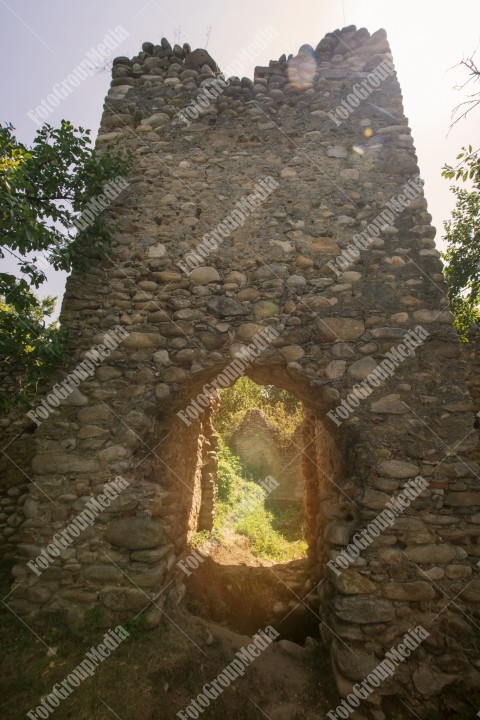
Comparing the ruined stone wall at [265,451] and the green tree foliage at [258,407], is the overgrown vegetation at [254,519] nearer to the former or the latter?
the ruined stone wall at [265,451]

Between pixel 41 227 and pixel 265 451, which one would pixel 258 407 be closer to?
pixel 265 451

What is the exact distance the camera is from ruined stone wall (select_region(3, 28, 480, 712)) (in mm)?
2928

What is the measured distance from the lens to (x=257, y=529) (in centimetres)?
730

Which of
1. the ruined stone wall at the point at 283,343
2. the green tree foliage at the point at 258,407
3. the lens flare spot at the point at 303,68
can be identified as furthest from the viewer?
the green tree foliage at the point at 258,407

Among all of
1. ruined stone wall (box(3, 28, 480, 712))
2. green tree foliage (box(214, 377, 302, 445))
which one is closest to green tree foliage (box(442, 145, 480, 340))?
ruined stone wall (box(3, 28, 480, 712))

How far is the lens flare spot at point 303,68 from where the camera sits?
14.5ft

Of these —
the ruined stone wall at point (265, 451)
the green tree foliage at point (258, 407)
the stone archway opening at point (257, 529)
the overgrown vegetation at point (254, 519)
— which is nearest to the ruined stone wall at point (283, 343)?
the stone archway opening at point (257, 529)

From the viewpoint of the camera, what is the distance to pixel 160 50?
473 cm

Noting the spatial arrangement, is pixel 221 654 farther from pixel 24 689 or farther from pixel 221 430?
pixel 221 430

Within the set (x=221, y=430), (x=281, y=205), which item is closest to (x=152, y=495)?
(x=281, y=205)

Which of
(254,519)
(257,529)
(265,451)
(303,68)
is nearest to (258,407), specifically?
(265,451)

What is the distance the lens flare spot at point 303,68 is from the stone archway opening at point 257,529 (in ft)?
12.4

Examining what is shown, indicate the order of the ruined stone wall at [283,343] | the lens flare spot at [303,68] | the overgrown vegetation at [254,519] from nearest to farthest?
the ruined stone wall at [283,343], the lens flare spot at [303,68], the overgrown vegetation at [254,519]

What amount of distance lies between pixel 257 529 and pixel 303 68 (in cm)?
782
